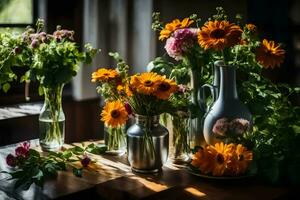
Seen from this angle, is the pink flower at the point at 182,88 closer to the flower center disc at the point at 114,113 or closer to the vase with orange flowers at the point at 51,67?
the flower center disc at the point at 114,113

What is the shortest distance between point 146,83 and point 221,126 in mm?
280

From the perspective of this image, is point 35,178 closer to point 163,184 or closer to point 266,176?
point 163,184

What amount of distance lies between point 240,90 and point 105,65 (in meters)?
1.36

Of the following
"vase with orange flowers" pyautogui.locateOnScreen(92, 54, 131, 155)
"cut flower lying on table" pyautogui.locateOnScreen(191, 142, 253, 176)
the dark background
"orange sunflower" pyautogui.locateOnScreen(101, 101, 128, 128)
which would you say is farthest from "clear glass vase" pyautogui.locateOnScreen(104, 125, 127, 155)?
the dark background

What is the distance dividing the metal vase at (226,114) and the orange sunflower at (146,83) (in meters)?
0.22

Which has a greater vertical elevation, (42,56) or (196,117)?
(42,56)

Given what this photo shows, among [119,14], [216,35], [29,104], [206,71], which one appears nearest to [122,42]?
[119,14]

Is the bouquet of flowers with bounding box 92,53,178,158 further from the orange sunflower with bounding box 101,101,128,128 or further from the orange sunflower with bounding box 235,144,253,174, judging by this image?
the orange sunflower with bounding box 235,144,253,174

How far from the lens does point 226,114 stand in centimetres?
181

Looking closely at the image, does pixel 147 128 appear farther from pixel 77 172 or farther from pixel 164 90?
pixel 77 172

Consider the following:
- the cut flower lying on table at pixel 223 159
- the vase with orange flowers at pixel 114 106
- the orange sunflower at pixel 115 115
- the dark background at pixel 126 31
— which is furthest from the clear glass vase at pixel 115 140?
the dark background at pixel 126 31

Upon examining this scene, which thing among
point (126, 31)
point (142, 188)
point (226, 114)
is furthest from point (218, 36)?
point (126, 31)

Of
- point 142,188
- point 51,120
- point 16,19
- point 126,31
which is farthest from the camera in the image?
point 126,31

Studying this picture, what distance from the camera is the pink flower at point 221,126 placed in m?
1.78
